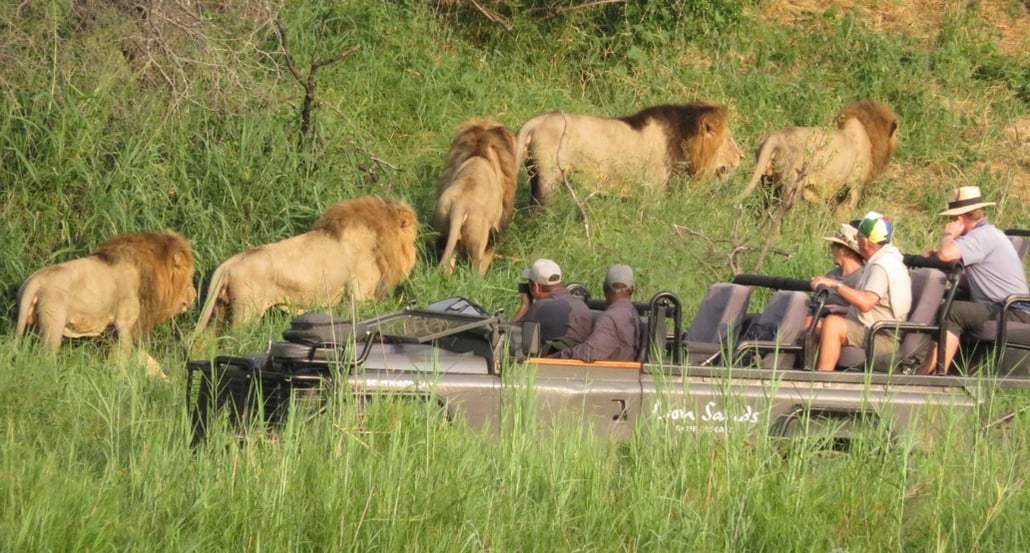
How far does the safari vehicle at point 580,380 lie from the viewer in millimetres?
6484

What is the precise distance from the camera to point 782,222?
12289 mm

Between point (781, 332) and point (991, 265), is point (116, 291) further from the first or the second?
point (991, 265)

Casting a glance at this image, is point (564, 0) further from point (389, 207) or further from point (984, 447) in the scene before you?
point (984, 447)

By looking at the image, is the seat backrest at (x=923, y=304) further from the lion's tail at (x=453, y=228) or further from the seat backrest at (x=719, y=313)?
the lion's tail at (x=453, y=228)

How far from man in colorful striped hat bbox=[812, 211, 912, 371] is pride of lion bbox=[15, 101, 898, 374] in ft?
11.3

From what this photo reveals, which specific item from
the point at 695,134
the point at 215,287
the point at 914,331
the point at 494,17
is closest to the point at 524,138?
the point at 695,134


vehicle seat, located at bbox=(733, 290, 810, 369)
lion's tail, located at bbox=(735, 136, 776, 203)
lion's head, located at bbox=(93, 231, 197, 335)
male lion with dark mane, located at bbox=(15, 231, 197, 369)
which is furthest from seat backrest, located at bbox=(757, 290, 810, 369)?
lion's tail, located at bbox=(735, 136, 776, 203)

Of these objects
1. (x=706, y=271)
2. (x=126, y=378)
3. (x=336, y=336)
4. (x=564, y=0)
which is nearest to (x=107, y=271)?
(x=126, y=378)

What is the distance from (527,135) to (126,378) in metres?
4.86

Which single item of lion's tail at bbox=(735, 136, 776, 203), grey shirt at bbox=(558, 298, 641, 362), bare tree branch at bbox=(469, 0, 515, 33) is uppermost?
bare tree branch at bbox=(469, 0, 515, 33)

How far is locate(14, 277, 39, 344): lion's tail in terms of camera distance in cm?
932

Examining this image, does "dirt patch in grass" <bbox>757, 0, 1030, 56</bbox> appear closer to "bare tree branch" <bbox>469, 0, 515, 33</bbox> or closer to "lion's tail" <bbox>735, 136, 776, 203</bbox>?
"bare tree branch" <bbox>469, 0, 515, 33</bbox>

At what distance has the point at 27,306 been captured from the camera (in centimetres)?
937

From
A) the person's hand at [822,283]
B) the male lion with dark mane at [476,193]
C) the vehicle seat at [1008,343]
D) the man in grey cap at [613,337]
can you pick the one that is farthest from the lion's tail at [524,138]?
the vehicle seat at [1008,343]
